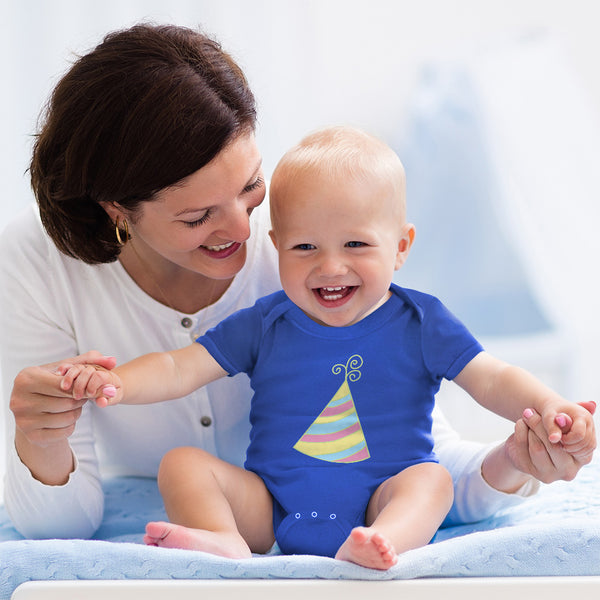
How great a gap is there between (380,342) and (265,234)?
365 millimetres

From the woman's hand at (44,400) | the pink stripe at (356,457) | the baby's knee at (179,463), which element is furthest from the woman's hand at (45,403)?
the pink stripe at (356,457)

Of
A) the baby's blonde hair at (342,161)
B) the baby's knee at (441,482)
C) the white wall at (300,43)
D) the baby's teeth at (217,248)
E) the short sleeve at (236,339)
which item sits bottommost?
the baby's knee at (441,482)

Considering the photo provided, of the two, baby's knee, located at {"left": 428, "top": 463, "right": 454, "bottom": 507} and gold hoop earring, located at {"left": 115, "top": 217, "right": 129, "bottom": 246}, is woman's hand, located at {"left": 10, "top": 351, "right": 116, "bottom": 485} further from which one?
baby's knee, located at {"left": 428, "top": 463, "right": 454, "bottom": 507}

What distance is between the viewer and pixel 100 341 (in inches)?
63.7

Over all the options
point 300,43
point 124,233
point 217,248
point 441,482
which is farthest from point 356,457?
point 300,43

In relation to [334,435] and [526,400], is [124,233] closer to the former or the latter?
[334,435]

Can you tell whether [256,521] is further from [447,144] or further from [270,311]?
[447,144]

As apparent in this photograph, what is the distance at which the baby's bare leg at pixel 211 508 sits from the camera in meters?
1.21

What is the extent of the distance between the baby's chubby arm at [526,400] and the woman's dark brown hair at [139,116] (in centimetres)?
52

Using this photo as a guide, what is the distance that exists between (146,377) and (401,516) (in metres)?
0.43

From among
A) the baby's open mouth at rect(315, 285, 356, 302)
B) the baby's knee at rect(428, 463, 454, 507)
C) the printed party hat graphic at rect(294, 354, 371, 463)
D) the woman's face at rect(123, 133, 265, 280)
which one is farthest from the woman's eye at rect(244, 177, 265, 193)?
the baby's knee at rect(428, 463, 454, 507)

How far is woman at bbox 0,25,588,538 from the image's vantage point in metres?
1.30

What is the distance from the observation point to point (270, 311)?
1460 mm

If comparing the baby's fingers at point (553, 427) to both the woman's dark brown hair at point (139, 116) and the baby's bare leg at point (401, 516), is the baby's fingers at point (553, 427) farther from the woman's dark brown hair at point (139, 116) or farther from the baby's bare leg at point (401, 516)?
the woman's dark brown hair at point (139, 116)
